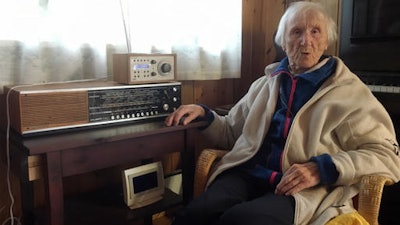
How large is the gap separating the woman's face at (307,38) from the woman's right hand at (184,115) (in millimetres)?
441

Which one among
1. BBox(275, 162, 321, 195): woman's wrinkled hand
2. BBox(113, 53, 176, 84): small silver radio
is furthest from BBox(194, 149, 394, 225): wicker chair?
BBox(113, 53, 176, 84): small silver radio

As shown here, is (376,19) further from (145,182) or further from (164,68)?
(145,182)

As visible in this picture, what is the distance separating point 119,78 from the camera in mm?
1507

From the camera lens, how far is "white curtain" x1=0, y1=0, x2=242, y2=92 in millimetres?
1471

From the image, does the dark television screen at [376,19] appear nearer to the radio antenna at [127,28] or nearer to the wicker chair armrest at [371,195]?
the wicker chair armrest at [371,195]

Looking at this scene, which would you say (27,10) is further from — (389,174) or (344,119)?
(389,174)

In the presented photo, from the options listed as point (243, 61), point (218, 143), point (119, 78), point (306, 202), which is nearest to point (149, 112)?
point (119, 78)

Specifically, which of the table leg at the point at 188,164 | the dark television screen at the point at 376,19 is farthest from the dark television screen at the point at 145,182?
the dark television screen at the point at 376,19

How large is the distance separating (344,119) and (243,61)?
1151 mm

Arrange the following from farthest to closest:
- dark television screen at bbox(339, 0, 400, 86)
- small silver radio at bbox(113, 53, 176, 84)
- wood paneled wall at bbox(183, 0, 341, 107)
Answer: wood paneled wall at bbox(183, 0, 341, 107) < dark television screen at bbox(339, 0, 400, 86) < small silver radio at bbox(113, 53, 176, 84)

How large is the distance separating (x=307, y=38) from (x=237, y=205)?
0.69m

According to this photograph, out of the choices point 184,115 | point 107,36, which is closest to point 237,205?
point 184,115

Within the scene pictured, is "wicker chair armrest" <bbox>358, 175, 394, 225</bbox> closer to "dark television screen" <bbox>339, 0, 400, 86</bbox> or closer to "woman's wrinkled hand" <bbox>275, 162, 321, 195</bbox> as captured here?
"woman's wrinkled hand" <bbox>275, 162, 321, 195</bbox>

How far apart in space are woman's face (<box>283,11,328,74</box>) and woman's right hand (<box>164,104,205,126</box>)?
0.44 m
